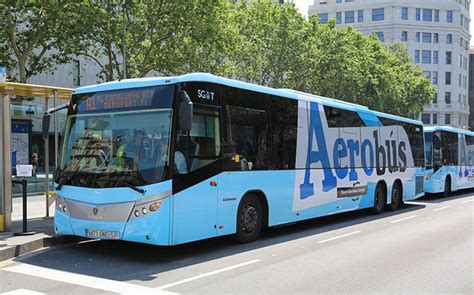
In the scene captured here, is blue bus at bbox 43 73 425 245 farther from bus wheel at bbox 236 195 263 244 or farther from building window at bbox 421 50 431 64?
building window at bbox 421 50 431 64

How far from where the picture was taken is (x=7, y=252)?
8.27m

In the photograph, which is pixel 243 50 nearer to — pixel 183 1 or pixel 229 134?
pixel 183 1

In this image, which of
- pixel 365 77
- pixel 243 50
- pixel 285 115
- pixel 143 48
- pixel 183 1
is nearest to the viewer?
pixel 285 115

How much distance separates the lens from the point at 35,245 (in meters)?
8.94

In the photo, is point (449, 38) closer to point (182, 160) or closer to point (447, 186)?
point (447, 186)

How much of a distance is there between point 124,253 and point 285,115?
456 cm

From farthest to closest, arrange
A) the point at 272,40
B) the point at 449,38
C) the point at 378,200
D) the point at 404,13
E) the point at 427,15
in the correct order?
the point at 449,38 < the point at 427,15 < the point at 404,13 < the point at 272,40 < the point at 378,200

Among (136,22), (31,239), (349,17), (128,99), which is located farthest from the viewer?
(349,17)

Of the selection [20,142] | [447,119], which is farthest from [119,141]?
[447,119]

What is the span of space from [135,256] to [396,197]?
10.9 m

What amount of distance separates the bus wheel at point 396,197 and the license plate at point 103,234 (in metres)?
11.1

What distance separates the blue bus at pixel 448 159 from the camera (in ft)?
68.6

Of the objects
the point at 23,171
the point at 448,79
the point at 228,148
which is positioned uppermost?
the point at 448,79

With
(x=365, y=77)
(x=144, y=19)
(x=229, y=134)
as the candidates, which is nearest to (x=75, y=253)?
(x=229, y=134)
